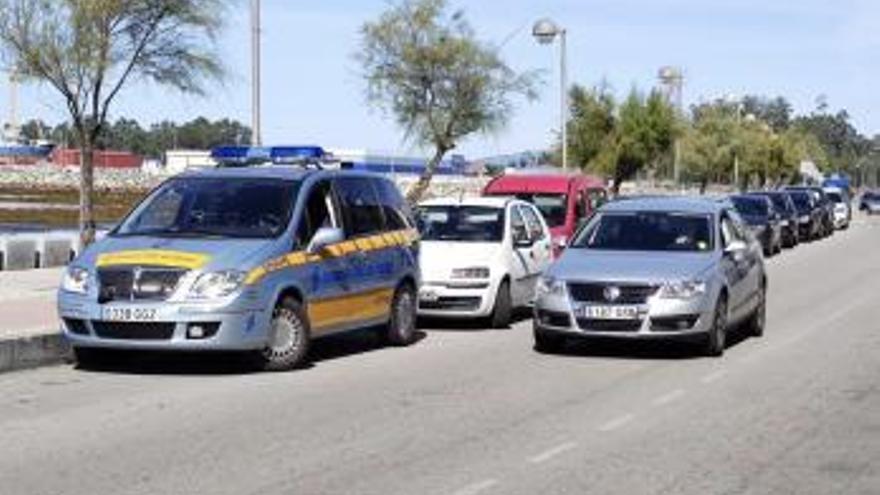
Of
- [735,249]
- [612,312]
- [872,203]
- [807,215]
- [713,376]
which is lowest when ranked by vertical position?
[872,203]

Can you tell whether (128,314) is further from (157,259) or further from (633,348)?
(633,348)

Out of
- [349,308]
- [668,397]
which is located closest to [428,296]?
[349,308]

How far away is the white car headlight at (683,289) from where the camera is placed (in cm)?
1506

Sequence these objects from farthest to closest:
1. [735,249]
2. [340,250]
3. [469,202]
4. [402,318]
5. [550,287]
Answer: [469,202]
[402,318]
[735,249]
[550,287]
[340,250]

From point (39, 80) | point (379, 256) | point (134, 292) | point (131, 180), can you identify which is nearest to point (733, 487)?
point (134, 292)

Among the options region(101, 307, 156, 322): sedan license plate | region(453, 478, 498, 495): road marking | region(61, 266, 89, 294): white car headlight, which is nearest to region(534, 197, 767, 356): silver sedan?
region(101, 307, 156, 322): sedan license plate

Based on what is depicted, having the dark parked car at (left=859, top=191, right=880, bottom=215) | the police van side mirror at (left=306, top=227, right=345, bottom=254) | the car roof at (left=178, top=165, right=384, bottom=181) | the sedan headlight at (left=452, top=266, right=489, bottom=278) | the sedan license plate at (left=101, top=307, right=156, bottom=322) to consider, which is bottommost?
the dark parked car at (left=859, top=191, right=880, bottom=215)

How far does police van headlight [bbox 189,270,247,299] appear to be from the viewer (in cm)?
1320

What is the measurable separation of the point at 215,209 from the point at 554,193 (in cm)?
1129

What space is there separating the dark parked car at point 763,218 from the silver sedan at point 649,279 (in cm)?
2284

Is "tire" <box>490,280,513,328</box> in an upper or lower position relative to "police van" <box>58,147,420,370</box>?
lower

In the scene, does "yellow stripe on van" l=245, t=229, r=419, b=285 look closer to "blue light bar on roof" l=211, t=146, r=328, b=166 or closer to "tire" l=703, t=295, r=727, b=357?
"blue light bar on roof" l=211, t=146, r=328, b=166

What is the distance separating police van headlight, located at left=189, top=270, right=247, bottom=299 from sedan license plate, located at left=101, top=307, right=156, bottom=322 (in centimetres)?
37

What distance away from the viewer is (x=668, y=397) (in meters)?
12.5
